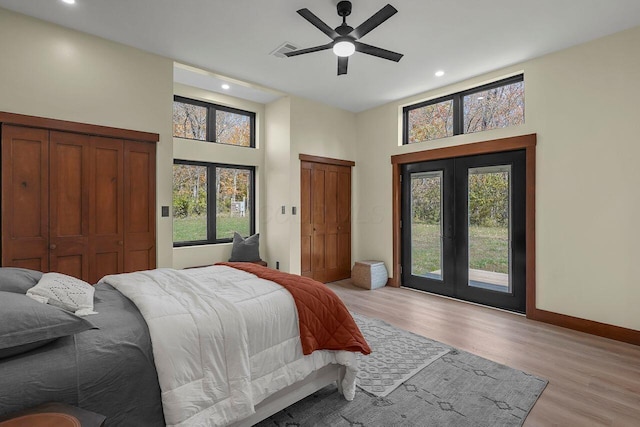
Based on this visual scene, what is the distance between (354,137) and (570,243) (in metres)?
3.62

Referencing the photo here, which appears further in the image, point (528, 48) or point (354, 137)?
point (354, 137)

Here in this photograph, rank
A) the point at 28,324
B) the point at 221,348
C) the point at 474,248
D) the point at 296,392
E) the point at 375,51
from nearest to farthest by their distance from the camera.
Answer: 1. the point at 28,324
2. the point at 221,348
3. the point at 296,392
4. the point at 375,51
5. the point at 474,248

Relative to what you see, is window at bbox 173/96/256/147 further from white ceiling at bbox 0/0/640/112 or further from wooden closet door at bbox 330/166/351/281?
wooden closet door at bbox 330/166/351/281

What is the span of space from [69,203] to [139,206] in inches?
24.3

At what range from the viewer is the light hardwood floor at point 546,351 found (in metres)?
2.06

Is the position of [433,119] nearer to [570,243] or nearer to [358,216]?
[358,216]

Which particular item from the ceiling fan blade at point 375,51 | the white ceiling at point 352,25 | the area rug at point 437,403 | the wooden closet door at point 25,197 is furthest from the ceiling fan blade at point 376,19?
the wooden closet door at point 25,197

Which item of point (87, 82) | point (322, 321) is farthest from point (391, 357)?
point (87, 82)

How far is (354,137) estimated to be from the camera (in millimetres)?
5867

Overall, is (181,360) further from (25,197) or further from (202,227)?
(202,227)

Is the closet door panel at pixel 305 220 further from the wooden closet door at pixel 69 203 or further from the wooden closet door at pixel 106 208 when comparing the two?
the wooden closet door at pixel 69 203

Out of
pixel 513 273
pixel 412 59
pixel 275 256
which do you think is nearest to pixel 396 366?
pixel 513 273

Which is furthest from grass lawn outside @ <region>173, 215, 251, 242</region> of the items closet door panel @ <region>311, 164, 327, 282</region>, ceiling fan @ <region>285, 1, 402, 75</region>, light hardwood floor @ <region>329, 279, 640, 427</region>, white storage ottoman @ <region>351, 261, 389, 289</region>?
ceiling fan @ <region>285, 1, 402, 75</region>

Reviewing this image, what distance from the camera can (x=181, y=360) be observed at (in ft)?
4.85
